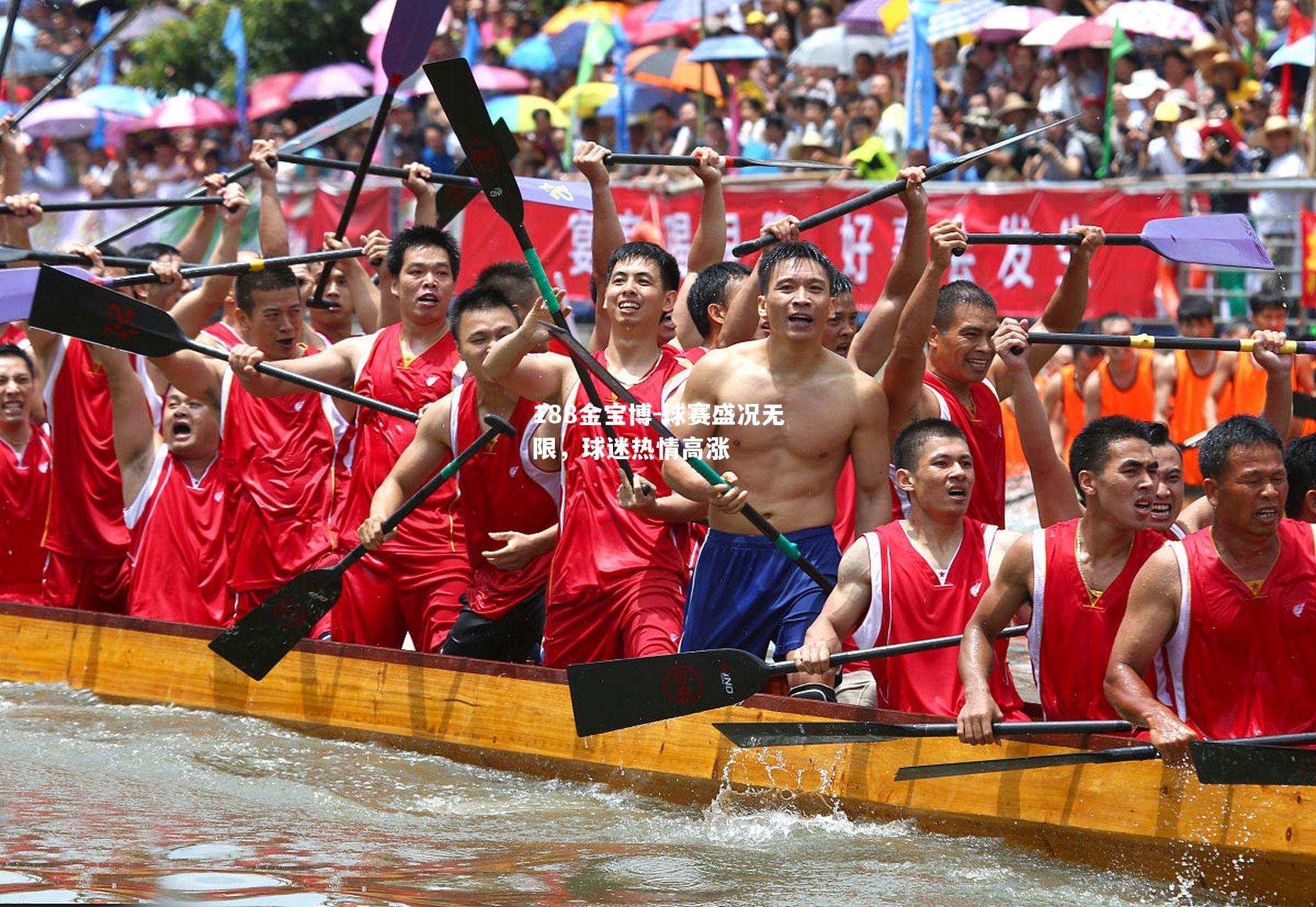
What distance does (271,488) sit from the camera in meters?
6.47

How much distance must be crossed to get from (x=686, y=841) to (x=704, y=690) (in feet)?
1.29

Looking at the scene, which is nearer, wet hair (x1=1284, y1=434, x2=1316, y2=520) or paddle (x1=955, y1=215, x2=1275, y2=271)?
wet hair (x1=1284, y1=434, x2=1316, y2=520)

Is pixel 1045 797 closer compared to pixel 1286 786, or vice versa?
pixel 1286 786

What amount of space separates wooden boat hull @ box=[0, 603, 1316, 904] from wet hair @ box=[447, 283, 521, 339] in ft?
3.53

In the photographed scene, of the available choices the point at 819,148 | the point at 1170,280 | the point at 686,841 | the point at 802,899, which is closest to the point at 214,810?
the point at 686,841

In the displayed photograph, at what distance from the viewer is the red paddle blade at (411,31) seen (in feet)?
22.5

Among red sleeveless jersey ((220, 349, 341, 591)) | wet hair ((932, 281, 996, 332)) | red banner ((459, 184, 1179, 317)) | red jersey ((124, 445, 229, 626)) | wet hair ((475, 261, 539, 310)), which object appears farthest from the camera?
red banner ((459, 184, 1179, 317))

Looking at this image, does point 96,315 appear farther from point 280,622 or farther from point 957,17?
point 957,17

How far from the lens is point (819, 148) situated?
11.6m

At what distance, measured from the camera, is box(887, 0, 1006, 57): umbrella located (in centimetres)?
1134

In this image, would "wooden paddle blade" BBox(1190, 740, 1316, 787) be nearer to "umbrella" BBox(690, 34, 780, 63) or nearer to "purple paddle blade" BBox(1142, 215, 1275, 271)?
"purple paddle blade" BBox(1142, 215, 1275, 271)

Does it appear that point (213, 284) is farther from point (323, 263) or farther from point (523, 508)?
point (523, 508)

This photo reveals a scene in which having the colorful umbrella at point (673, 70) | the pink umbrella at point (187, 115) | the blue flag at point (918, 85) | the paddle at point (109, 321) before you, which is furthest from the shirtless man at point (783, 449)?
the pink umbrella at point (187, 115)

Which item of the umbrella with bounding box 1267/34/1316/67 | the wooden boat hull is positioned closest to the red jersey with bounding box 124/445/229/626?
the wooden boat hull
